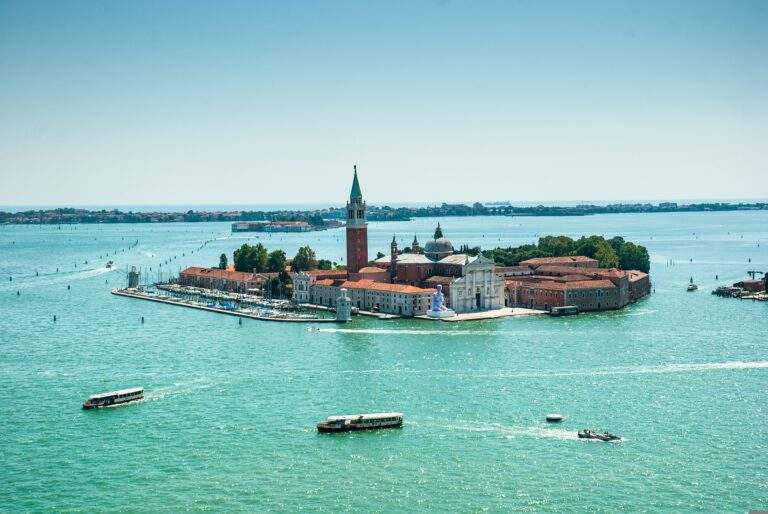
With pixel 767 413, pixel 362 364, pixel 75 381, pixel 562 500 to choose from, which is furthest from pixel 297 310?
pixel 562 500

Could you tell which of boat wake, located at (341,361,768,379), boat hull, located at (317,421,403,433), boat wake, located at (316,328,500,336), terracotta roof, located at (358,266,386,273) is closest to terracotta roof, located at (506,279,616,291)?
terracotta roof, located at (358,266,386,273)

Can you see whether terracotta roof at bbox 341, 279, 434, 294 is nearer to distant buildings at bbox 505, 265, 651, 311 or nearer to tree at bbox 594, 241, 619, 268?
distant buildings at bbox 505, 265, 651, 311

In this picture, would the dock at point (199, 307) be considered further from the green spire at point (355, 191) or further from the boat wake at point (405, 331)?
the green spire at point (355, 191)

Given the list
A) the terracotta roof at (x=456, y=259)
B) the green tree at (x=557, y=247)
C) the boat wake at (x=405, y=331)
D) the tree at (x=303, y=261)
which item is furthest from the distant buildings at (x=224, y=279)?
the green tree at (x=557, y=247)

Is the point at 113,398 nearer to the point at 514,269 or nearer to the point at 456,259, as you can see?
the point at 456,259

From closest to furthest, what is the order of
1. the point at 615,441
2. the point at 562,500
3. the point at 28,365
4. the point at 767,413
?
the point at 562,500, the point at 615,441, the point at 767,413, the point at 28,365

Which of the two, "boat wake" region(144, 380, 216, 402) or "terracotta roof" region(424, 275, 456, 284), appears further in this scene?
"terracotta roof" region(424, 275, 456, 284)

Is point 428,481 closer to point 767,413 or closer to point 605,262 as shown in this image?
point 767,413
